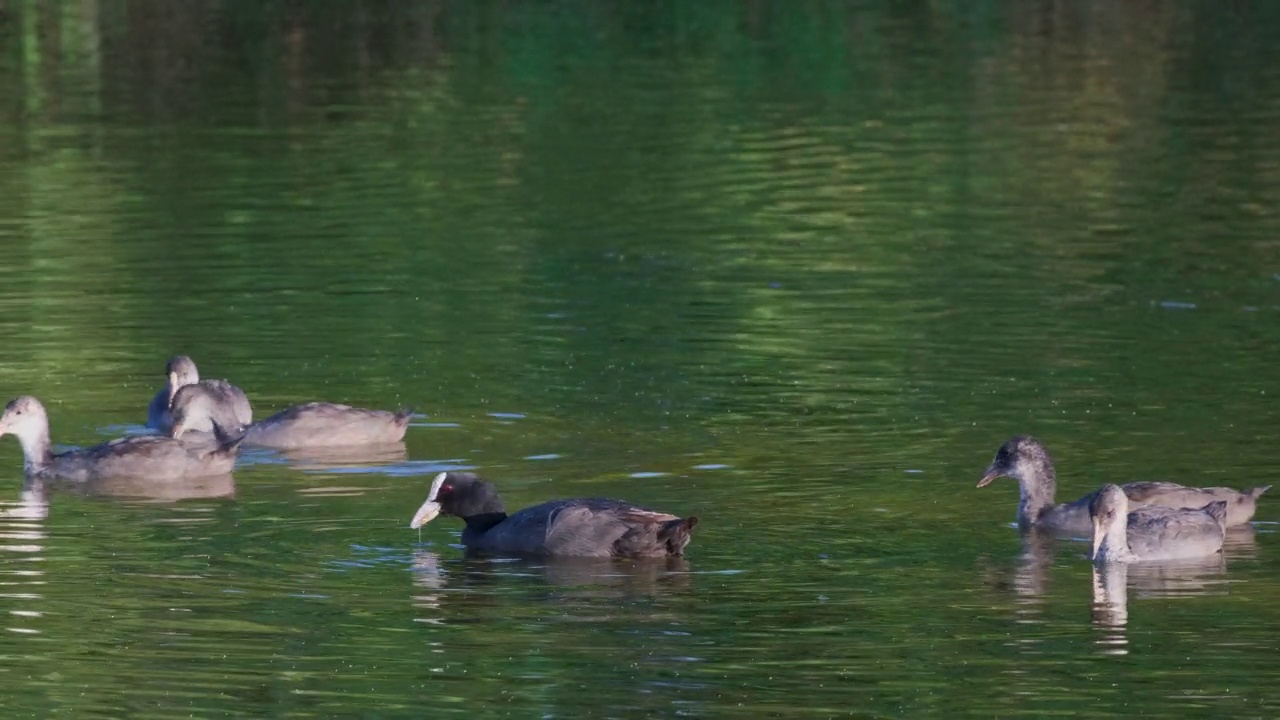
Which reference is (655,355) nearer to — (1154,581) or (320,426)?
(320,426)

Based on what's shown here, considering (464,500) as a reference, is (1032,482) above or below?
below

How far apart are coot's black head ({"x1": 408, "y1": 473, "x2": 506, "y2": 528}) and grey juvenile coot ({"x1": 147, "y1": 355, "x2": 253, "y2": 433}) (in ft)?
11.8

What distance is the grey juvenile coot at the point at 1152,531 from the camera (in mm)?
15586

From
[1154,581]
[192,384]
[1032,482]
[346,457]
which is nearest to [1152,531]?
[1154,581]

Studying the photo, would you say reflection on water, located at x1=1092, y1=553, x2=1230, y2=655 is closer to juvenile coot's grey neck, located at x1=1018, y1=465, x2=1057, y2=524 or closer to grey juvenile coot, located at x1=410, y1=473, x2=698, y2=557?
juvenile coot's grey neck, located at x1=1018, y1=465, x2=1057, y2=524

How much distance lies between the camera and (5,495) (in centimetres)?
1806

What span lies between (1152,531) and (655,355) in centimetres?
720

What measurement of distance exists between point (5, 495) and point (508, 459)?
3.19 m

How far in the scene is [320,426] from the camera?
18938 mm

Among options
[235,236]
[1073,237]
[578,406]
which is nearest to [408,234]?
[235,236]

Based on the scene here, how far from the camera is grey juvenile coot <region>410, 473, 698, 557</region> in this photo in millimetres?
15570

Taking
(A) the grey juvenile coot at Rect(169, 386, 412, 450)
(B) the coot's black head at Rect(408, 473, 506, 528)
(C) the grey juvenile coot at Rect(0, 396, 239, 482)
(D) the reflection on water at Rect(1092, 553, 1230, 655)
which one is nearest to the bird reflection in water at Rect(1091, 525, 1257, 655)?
(D) the reflection on water at Rect(1092, 553, 1230, 655)

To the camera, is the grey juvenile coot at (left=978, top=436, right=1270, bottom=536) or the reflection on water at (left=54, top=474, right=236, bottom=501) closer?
the grey juvenile coot at (left=978, top=436, right=1270, bottom=536)

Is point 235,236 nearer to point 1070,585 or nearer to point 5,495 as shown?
point 5,495
